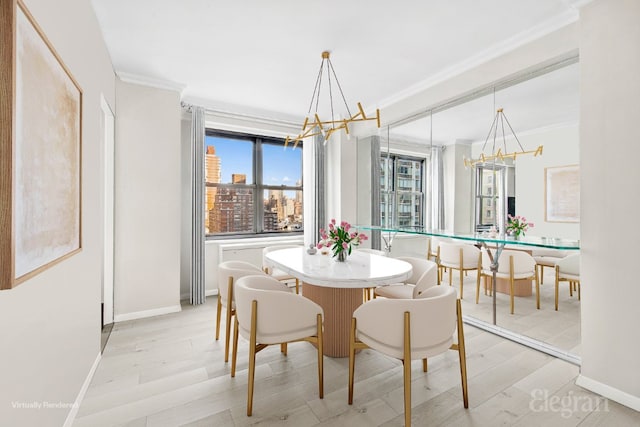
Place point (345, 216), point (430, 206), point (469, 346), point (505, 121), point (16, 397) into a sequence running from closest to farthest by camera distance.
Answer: point (16, 397)
point (469, 346)
point (505, 121)
point (430, 206)
point (345, 216)

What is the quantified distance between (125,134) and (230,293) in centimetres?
222

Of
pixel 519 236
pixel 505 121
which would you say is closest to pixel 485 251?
pixel 519 236

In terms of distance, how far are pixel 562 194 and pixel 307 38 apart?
2.41 metres

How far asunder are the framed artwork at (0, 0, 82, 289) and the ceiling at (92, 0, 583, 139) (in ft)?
3.85

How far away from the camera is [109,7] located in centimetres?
220

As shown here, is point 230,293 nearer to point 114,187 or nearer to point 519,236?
point 114,187

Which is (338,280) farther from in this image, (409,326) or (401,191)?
(401,191)

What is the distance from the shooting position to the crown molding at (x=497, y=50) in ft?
7.39

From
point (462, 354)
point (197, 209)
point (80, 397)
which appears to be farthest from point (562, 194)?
point (197, 209)

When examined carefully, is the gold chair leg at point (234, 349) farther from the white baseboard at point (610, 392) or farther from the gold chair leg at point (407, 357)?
the white baseboard at point (610, 392)

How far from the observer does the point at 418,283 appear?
2.39 m

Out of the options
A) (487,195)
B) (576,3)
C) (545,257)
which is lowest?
(545,257)

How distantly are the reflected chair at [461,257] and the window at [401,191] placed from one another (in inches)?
18.6

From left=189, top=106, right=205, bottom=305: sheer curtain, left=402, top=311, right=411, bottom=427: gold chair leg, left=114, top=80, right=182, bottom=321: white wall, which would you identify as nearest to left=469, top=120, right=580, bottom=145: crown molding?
left=402, top=311, right=411, bottom=427: gold chair leg
